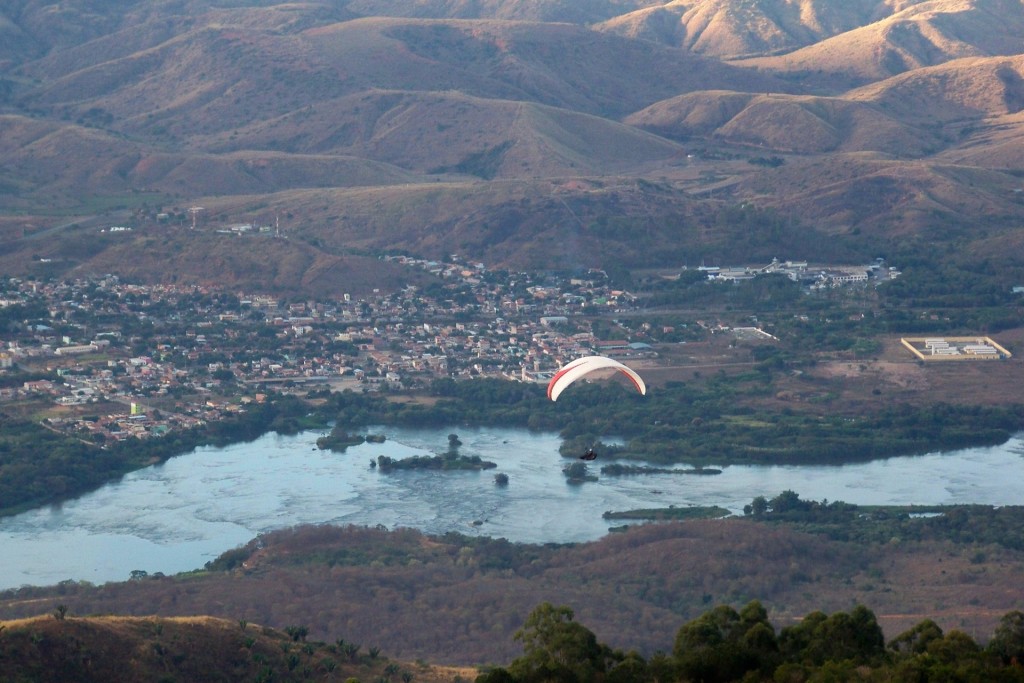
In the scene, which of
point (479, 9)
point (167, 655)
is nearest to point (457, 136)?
point (479, 9)

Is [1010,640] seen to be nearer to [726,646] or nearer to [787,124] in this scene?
[726,646]

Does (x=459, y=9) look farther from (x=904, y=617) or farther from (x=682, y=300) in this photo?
(x=904, y=617)

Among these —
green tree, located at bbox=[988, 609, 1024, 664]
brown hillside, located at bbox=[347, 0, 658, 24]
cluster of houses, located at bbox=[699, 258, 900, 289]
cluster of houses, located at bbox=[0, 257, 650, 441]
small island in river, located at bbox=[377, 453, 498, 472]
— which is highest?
brown hillside, located at bbox=[347, 0, 658, 24]

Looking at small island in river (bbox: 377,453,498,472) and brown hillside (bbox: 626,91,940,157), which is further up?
brown hillside (bbox: 626,91,940,157)

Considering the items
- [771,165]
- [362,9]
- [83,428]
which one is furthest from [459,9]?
[83,428]

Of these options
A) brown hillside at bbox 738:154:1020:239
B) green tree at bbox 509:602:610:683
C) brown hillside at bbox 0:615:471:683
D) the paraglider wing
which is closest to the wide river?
the paraglider wing

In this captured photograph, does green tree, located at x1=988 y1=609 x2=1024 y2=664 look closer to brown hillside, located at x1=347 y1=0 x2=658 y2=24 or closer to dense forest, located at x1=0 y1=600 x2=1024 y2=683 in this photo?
dense forest, located at x1=0 y1=600 x2=1024 y2=683
